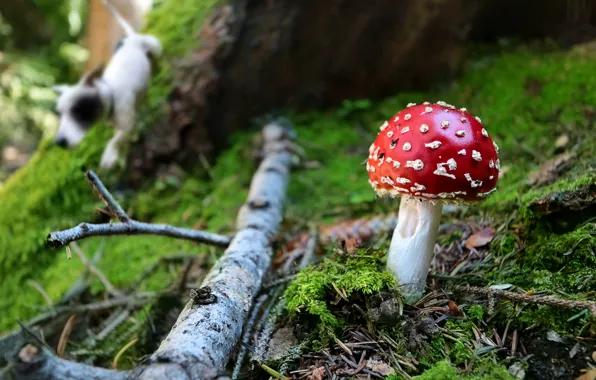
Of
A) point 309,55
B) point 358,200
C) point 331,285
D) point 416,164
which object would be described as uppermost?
point 309,55

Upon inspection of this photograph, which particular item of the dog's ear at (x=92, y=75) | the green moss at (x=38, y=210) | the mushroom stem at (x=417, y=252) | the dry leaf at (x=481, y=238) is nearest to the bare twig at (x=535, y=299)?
the mushroom stem at (x=417, y=252)

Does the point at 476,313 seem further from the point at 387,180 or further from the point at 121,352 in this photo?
the point at 121,352

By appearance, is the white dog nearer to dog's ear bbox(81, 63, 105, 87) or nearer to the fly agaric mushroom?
dog's ear bbox(81, 63, 105, 87)

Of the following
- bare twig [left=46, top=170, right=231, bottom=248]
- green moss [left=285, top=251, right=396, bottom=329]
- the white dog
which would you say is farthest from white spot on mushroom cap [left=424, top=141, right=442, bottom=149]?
the white dog

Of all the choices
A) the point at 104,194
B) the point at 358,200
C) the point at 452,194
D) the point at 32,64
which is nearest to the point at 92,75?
the point at 104,194

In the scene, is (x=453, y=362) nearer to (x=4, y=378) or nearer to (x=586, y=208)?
(x=586, y=208)

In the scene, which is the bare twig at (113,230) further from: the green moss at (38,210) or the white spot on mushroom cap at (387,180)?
the green moss at (38,210)
